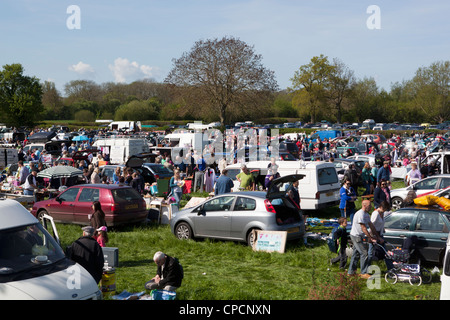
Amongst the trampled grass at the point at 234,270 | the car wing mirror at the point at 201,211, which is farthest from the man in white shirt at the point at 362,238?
the car wing mirror at the point at 201,211

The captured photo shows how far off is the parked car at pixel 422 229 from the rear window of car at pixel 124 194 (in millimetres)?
7507

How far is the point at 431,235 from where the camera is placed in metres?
9.95

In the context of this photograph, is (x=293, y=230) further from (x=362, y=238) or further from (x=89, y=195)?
(x=89, y=195)

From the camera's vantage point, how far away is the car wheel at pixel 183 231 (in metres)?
12.7

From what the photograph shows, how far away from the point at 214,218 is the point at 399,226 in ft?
15.2

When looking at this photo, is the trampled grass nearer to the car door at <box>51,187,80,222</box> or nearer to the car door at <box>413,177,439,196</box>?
the car door at <box>51,187,80,222</box>

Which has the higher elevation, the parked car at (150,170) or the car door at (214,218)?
the parked car at (150,170)

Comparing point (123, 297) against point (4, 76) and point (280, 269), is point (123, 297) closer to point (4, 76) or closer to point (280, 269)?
point (280, 269)

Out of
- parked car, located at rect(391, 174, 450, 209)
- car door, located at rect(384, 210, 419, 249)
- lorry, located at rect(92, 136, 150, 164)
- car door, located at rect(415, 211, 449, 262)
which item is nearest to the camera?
car door, located at rect(415, 211, 449, 262)

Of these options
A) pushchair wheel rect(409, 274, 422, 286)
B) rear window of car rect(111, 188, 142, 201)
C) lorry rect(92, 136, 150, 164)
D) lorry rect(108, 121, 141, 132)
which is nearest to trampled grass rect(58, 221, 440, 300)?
pushchair wheel rect(409, 274, 422, 286)

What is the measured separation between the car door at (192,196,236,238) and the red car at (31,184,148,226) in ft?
8.23

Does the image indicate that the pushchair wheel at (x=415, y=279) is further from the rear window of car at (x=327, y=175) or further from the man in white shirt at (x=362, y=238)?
the rear window of car at (x=327, y=175)

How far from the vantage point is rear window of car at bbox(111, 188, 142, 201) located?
13.8m
